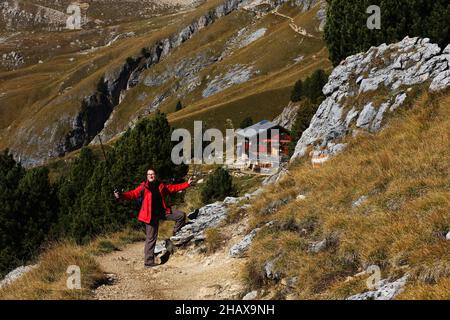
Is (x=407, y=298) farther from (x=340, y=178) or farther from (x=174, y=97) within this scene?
(x=174, y=97)

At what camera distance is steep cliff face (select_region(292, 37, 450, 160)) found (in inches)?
770

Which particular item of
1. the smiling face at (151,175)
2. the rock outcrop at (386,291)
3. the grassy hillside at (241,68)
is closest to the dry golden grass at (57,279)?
the smiling face at (151,175)

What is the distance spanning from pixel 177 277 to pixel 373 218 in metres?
5.75

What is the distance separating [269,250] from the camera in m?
11.4

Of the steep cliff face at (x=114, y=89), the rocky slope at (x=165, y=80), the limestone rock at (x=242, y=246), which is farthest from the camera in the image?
the steep cliff face at (x=114, y=89)

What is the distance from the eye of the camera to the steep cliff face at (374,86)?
1956 centimetres

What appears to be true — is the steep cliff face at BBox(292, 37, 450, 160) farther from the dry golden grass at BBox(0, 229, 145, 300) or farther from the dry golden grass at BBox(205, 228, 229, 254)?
the dry golden grass at BBox(0, 229, 145, 300)

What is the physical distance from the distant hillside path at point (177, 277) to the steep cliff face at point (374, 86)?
837 centimetres

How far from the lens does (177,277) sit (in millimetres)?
12898

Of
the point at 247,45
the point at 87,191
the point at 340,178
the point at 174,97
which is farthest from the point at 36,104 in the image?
the point at 340,178

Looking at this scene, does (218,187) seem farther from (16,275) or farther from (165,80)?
(165,80)

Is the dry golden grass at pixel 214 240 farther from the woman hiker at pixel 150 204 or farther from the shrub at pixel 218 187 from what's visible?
the shrub at pixel 218 187

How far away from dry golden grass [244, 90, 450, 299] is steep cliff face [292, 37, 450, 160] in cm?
284
